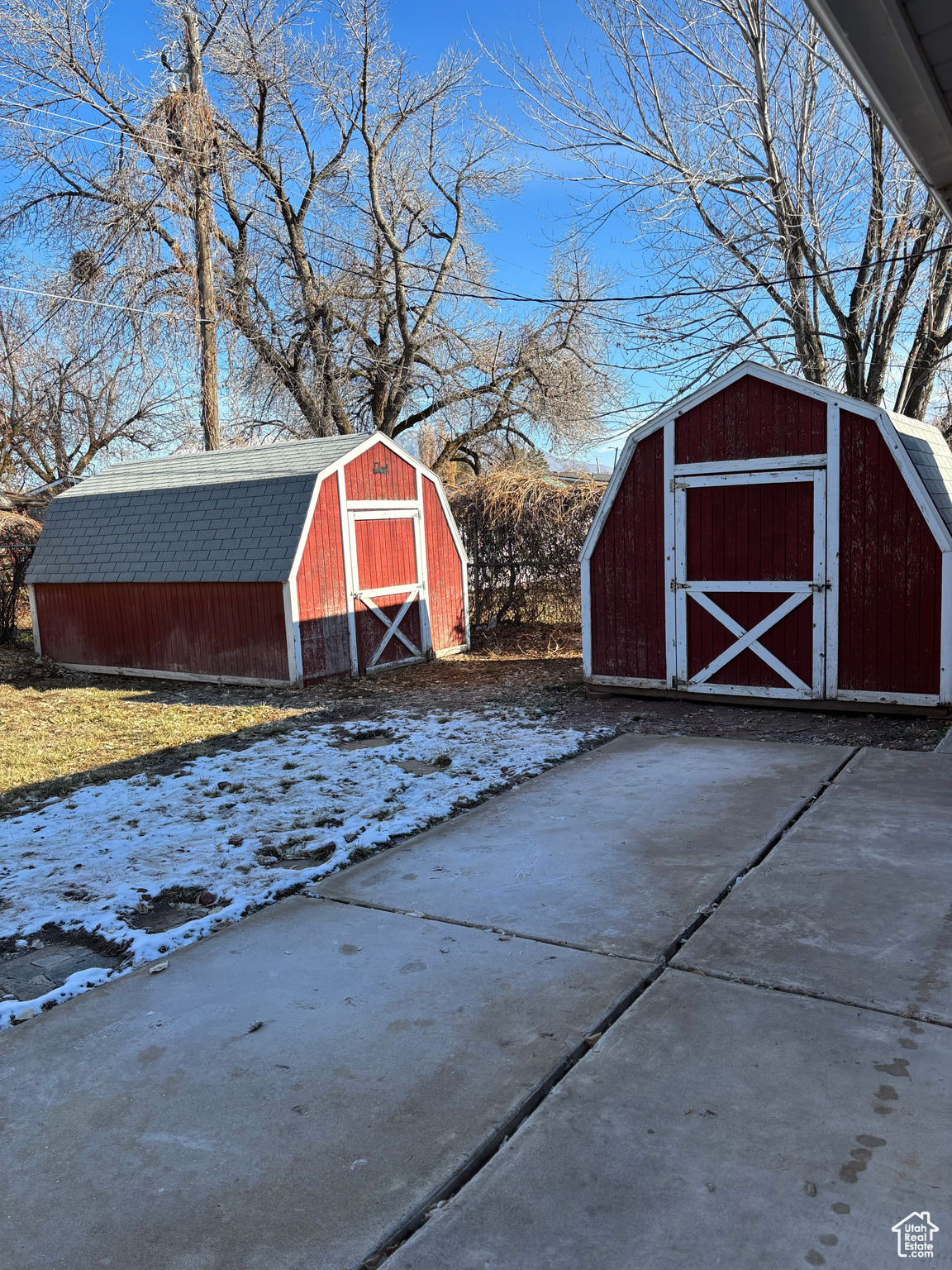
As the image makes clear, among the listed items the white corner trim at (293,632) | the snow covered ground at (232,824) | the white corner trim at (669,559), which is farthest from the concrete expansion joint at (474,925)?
the white corner trim at (293,632)

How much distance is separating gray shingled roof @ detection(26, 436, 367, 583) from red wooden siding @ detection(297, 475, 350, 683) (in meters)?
0.26

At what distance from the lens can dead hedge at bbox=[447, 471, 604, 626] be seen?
14383 mm

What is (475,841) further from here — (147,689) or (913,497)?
(147,689)

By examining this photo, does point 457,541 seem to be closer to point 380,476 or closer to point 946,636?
point 380,476

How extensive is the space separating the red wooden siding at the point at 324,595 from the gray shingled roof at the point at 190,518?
0.26m

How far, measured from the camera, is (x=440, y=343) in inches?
953

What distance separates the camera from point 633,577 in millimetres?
9539

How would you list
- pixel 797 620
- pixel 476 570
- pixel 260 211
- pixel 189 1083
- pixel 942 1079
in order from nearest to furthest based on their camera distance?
1. pixel 942 1079
2. pixel 189 1083
3. pixel 797 620
4. pixel 476 570
5. pixel 260 211

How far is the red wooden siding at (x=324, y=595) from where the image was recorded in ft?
37.3

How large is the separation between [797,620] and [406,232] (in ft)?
64.0

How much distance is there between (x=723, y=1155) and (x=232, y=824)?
3.99m

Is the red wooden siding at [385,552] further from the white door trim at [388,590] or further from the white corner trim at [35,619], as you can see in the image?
the white corner trim at [35,619]

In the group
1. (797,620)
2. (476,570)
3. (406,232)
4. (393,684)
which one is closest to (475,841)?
(797,620)

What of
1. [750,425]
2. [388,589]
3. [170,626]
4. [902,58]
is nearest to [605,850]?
[902,58]
